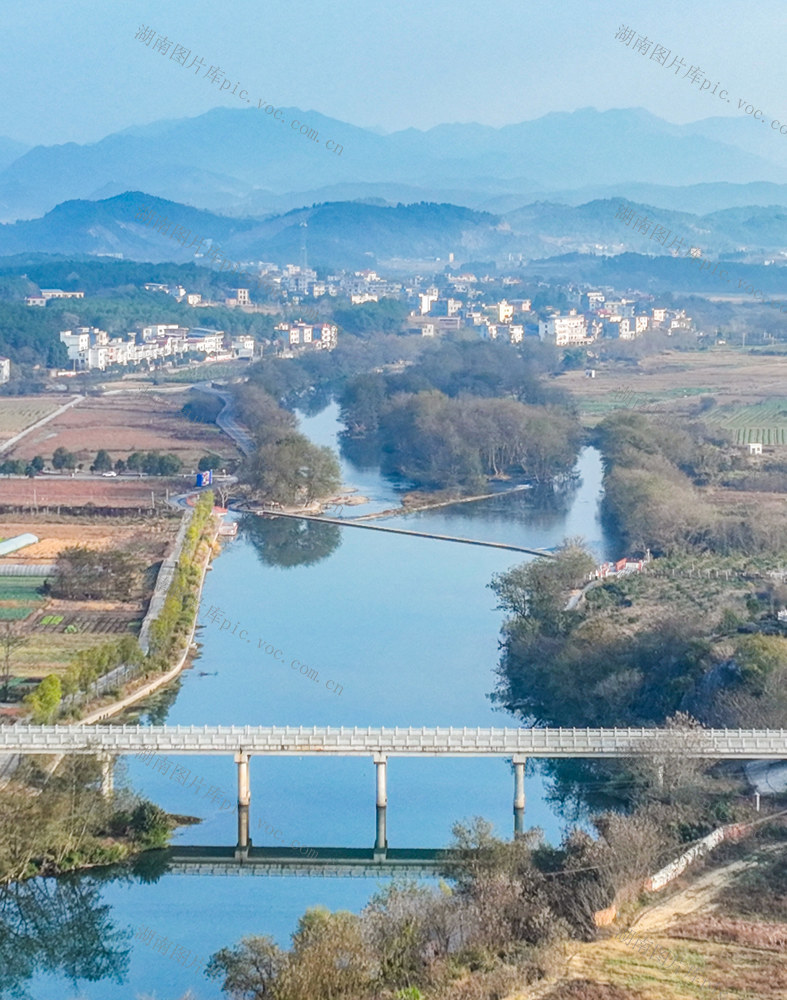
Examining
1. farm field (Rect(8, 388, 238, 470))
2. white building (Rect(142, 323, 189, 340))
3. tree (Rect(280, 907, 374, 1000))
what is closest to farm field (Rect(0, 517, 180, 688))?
farm field (Rect(8, 388, 238, 470))

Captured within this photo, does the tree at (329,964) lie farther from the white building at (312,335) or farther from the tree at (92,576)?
the white building at (312,335)

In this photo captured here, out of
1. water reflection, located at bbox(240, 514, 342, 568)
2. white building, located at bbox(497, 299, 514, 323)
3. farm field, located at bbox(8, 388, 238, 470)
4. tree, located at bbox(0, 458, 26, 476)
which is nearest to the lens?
water reflection, located at bbox(240, 514, 342, 568)

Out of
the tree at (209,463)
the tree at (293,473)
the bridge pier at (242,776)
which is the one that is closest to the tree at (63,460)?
the tree at (209,463)

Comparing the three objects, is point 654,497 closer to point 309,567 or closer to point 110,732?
point 309,567

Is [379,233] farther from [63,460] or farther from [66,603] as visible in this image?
[66,603]

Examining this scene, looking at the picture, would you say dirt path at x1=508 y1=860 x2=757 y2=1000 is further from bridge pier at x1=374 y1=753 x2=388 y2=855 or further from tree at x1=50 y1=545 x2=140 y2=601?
tree at x1=50 y1=545 x2=140 y2=601

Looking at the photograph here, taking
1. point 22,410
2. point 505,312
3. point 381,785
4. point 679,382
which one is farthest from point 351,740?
point 505,312
